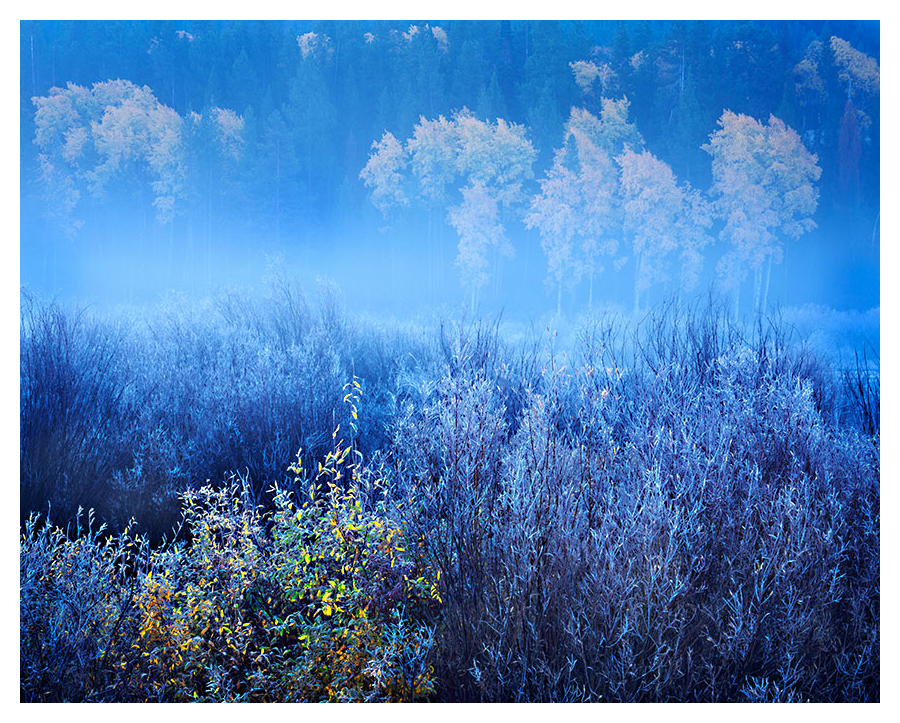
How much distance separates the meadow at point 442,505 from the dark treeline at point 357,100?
35 cm

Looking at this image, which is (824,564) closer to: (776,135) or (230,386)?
(776,135)

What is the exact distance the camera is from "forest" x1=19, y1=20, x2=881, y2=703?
10.0 feet

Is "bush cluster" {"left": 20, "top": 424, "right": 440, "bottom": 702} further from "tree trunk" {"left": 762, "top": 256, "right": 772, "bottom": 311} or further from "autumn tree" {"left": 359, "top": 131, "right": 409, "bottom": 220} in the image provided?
"tree trunk" {"left": 762, "top": 256, "right": 772, "bottom": 311}

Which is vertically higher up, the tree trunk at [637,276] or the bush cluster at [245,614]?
the tree trunk at [637,276]

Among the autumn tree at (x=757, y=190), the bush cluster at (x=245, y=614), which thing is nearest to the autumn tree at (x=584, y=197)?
the autumn tree at (x=757, y=190)

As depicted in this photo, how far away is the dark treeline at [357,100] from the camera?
3107 mm

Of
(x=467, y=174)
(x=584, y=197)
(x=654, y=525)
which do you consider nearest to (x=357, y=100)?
(x=467, y=174)

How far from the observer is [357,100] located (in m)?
3.14

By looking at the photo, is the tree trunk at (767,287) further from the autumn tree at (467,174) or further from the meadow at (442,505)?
the autumn tree at (467,174)

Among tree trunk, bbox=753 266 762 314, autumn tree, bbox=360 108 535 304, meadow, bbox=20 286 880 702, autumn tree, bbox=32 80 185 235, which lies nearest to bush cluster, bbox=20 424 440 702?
meadow, bbox=20 286 880 702

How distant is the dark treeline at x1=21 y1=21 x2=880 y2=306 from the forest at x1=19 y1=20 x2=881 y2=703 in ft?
0.05

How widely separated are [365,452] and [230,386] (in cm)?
77

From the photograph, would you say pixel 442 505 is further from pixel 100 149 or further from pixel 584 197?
pixel 100 149

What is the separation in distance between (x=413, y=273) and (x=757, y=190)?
5.62ft
